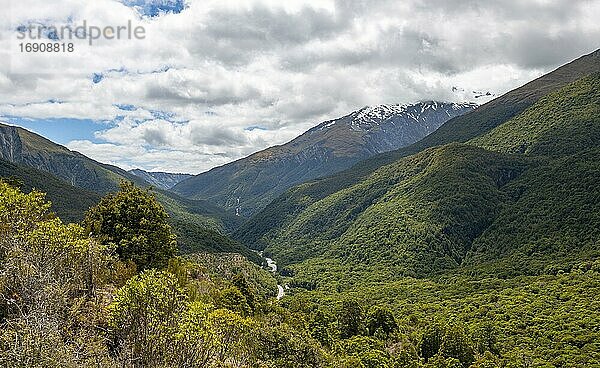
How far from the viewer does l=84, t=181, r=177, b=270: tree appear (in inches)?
1639

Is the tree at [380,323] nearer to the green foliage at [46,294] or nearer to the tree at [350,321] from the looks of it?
the tree at [350,321]

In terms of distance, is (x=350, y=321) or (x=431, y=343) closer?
(x=431, y=343)

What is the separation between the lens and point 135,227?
43875 mm

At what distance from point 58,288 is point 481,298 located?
540ft

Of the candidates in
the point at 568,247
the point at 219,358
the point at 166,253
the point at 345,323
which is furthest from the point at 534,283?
the point at 219,358

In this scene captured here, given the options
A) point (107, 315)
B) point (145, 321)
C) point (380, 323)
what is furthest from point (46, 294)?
point (380, 323)

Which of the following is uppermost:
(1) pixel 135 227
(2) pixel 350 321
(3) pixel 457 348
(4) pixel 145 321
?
(1) pixel 135 227

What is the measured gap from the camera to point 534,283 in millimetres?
166875

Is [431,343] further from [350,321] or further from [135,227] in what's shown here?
[135,227]

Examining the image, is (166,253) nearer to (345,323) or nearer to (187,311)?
(187,311)

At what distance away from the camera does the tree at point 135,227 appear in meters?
41.6

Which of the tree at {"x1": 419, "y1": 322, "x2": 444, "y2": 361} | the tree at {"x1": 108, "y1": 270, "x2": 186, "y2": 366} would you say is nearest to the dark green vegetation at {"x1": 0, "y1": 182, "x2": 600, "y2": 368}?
the tree at {"x1": 108, "y1": 270, "x2": 186, "y2": 366}

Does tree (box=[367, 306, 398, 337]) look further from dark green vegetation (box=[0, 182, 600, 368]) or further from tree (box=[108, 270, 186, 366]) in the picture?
tree (box=[108, 270, 186, 366])

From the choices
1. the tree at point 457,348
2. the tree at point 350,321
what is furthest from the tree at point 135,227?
the tree at point 350,321
